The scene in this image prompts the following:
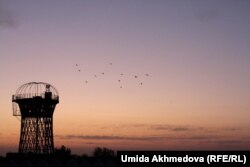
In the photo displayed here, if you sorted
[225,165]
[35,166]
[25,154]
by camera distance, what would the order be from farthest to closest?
[25,154], [35,166], [225,165]

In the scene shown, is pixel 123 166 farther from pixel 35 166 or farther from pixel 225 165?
pixel 35 166

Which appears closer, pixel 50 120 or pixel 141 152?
pixel 141 152

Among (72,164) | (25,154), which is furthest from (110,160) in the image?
(25,154)

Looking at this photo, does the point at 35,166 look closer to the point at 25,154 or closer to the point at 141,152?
the point at 25,154

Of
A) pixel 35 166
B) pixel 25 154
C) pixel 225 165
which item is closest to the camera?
pixel 225 165

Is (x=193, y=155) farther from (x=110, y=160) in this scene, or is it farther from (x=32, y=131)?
(x=32, y=131)

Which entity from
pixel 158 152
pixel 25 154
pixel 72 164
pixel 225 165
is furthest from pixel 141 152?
pixel 25 154

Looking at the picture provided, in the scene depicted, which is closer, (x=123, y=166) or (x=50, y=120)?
(x=123, y=166)

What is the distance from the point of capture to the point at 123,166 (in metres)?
54.4

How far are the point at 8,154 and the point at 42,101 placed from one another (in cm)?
1351

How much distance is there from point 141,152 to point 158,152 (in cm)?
197

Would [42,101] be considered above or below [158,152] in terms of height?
above

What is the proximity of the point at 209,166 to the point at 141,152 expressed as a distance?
787 cm

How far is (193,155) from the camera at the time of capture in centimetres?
5341
